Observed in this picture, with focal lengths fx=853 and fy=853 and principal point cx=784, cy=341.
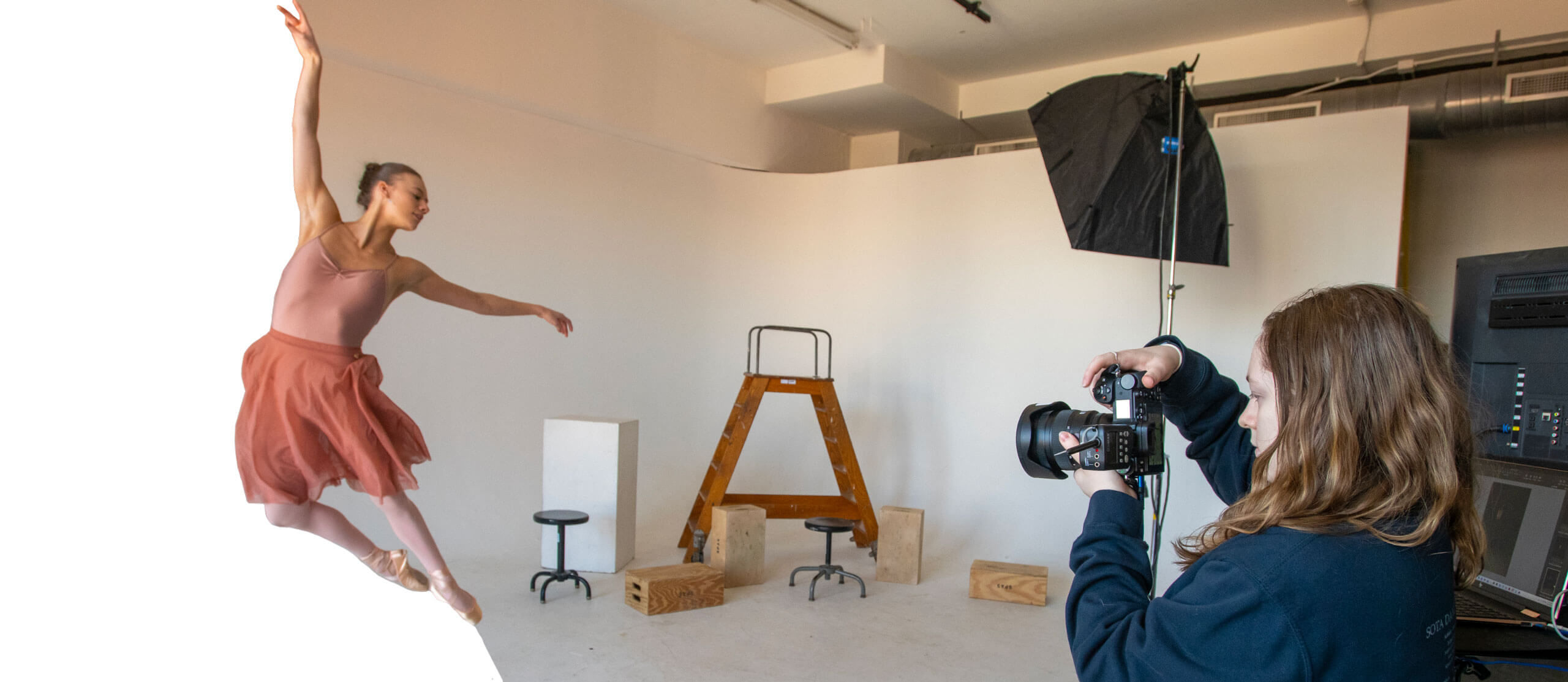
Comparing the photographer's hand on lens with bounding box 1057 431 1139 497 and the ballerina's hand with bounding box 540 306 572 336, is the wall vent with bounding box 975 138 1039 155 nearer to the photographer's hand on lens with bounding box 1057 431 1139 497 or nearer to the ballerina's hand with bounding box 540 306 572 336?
the ballerina's hand with bounding box 540 306 572 336

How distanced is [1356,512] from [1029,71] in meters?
4.96

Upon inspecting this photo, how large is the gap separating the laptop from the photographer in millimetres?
655

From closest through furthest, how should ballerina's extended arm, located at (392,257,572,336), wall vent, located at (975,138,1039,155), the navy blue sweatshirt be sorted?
the navy blue sweatshirt
ballerina's extended arm, located at (392,257,572,336)
wall vent, located at (975,138,1039,155)

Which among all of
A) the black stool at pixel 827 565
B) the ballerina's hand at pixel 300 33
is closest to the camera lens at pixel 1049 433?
the ballerina's hand at pixel 300 33

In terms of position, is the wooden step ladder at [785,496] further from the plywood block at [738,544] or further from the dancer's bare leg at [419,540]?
the dancer's bare leg at [419,540]

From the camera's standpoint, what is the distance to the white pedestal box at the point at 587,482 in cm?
395

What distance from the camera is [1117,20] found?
4.62 metres

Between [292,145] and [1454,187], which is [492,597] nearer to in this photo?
[292,145]

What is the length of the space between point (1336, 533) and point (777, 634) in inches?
102

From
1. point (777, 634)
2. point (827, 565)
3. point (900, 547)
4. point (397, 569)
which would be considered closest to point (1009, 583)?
point (900, 547)

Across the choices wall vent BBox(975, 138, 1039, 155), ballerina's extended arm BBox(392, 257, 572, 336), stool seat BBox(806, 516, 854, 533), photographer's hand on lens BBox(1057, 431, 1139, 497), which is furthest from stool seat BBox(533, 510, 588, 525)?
wall vent BBox(975, 138, 1039, 155)

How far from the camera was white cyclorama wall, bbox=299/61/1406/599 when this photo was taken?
12.2 feet

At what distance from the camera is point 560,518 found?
11.6ft

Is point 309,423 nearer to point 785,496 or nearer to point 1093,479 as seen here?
point 1093,479
